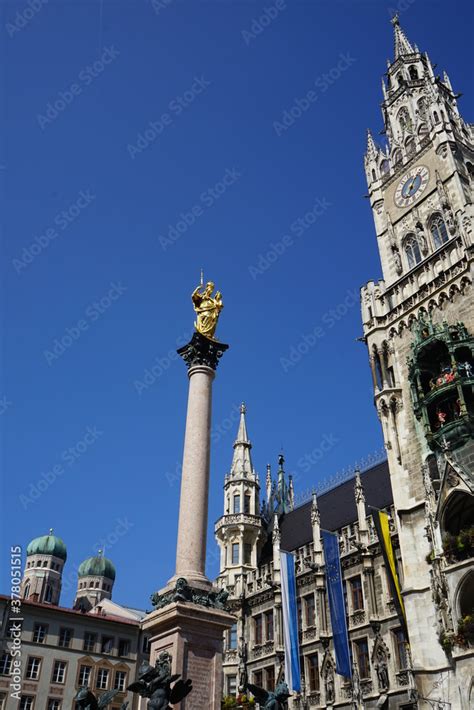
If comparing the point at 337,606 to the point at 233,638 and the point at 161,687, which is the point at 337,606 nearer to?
the point at 233,638

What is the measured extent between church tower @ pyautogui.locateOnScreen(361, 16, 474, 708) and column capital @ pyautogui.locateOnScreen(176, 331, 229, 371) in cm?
1453

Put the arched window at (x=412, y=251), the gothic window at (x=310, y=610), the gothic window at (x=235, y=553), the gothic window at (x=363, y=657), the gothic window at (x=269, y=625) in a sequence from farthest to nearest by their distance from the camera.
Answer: the gothic window at (x=235, y=553) → the gothic window at (x=269, y=625) → the arched window at (x=412, y=251) → the gothic window at (x=310, y=610) → the gothic window at (x=363, y=657)

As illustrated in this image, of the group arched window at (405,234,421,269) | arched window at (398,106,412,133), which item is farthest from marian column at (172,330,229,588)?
arched window at (398,106,412,133)

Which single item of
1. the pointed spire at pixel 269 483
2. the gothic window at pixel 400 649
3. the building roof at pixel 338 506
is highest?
the pointed spire at pixel 269 483

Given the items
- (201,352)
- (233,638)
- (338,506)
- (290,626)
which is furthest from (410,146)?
(233,638)

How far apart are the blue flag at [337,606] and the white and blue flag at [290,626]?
222cm

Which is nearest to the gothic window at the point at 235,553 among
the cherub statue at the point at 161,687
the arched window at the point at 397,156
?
the arched window at the point at 397,156

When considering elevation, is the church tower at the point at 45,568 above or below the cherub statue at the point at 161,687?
above

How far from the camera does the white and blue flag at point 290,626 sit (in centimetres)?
3262

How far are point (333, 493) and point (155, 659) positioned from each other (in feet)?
116

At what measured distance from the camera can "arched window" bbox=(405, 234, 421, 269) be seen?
132 feet

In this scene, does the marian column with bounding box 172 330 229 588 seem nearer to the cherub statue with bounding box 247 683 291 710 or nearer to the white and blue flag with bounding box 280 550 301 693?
the cherub statue with bounding box 247 683 291 710

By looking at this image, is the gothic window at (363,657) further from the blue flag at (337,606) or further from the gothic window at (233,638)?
the gothic window at (233,638)

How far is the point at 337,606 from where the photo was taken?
110ft
